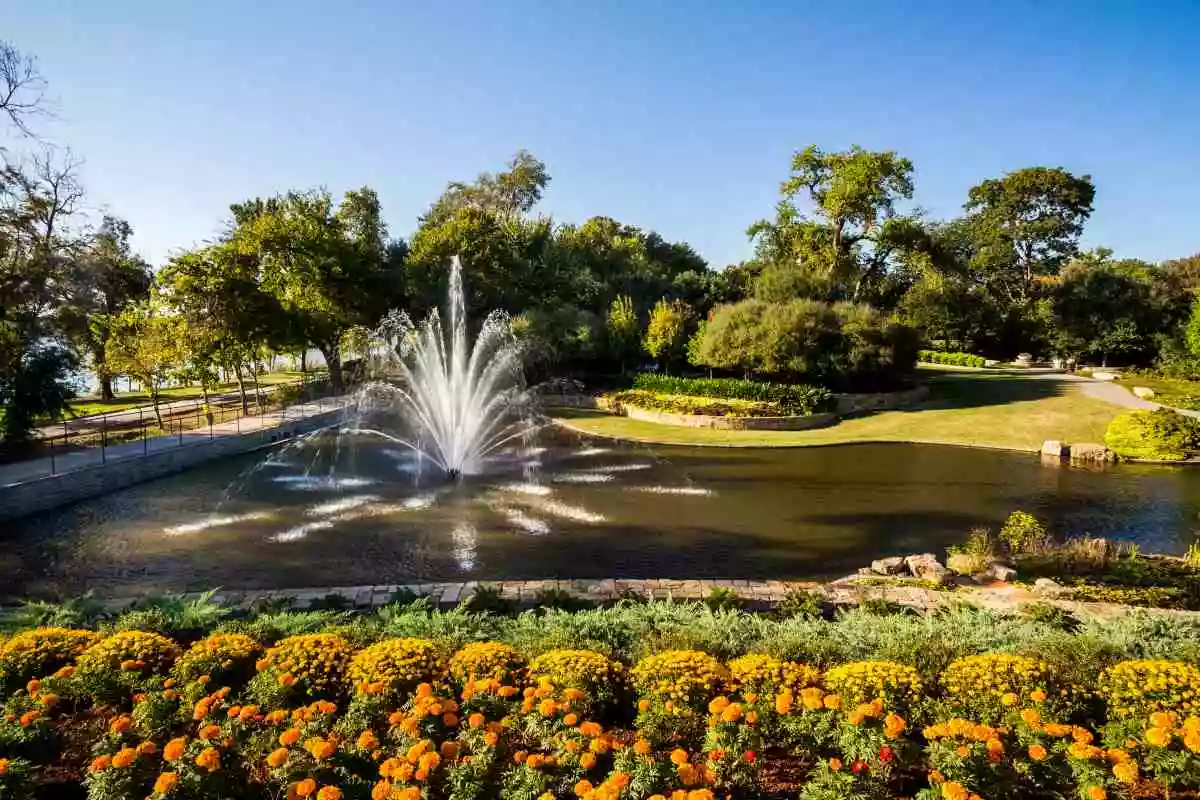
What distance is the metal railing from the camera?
2042 cm

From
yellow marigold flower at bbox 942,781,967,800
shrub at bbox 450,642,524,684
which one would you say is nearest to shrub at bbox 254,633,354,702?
shrub at bbox 450,642,524,684

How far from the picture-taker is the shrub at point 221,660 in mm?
6859

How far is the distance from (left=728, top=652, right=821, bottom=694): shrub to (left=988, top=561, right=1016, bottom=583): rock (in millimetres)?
6418

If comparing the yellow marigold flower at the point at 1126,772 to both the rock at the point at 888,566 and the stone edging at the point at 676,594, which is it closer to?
the stone edging at the point at 676,594

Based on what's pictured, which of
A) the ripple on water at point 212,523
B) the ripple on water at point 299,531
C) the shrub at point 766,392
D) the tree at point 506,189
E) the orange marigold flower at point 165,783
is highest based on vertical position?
the tree at point 506,189

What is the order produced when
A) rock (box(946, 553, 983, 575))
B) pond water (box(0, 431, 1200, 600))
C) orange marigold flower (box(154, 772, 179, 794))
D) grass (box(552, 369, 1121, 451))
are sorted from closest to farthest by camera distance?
1. orange marigold flower (box(154, 772, 179, 794))
2. rock (box(946, 553, 983, 575))
3. pond water (box(0, 431, 1200, 600))
4. grass (box(552, 369, 1121, 451))

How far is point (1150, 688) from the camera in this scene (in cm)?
612

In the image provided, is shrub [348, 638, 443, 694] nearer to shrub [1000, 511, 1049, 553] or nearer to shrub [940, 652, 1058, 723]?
shrub [940, 652, 1058, 723]

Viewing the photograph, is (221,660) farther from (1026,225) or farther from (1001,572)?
(1026,225)

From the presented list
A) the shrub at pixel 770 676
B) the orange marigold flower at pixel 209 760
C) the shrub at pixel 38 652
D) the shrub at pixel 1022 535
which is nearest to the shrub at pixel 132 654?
the shrub at pixel 38 652

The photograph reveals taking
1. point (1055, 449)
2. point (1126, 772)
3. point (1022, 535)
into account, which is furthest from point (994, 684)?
point (1055, 449)

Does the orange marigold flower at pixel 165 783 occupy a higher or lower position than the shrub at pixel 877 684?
higher

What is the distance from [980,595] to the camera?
10.4 metres

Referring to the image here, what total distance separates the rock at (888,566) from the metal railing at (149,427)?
19.5m
